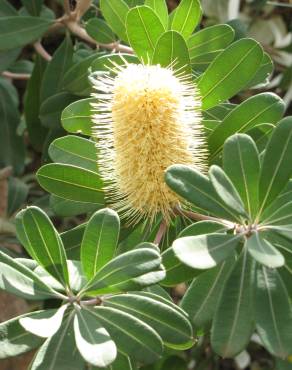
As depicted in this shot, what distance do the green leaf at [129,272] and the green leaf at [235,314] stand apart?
9cm

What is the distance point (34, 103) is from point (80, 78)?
377 mm

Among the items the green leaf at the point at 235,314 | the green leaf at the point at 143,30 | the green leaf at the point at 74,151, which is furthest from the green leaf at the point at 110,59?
the green leaf at the point at 235,314

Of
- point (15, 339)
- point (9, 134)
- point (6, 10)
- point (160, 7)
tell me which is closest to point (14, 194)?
point (9, 134)

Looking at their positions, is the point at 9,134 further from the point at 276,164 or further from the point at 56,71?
the point at 276,164

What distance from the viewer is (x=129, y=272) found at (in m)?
0.89

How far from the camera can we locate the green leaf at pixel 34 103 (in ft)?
5.97

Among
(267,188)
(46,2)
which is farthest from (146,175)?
(46,2)

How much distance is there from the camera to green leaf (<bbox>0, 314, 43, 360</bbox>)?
36.1 inches

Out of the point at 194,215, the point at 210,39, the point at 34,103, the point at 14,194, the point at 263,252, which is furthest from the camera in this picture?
the point at 14,194

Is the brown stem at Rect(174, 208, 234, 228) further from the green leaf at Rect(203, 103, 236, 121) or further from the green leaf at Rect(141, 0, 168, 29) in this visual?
the green leaf at Rect(141, 0, 168, 29)

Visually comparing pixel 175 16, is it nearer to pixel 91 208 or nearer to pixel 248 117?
pixel 248 117

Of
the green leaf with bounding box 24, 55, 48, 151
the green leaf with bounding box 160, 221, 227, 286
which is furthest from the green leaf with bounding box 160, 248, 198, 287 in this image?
the green leaf with bounding box 24, 55, 48, 151

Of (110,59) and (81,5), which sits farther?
(81,5)

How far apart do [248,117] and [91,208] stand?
1.04 ft
